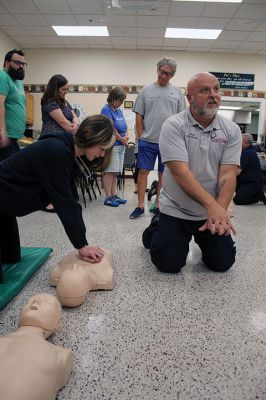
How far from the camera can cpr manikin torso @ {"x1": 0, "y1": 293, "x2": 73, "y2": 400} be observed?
71 centimetres

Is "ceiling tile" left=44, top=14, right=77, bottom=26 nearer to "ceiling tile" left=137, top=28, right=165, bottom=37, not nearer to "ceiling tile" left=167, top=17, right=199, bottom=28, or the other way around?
"ceiling tile" left=137, top=28, right=165, bottom=37

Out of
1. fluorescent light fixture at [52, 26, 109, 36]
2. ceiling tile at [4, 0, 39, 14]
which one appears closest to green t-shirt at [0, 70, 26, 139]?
ceiling tile at [4, 0, 39, 14]

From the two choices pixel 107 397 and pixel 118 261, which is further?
pixel 118 261

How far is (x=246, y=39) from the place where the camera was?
5.52 metres

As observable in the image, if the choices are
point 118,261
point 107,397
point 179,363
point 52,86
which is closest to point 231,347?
point 179,363

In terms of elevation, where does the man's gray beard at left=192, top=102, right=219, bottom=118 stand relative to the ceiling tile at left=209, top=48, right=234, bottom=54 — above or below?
below

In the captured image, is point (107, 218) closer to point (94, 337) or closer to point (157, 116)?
point (157, 116)

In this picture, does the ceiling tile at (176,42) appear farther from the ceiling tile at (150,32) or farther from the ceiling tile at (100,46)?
the ceiling tile at (100,46)

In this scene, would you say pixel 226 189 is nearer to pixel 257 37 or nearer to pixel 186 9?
pixel 186 9

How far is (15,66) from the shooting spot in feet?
7.01

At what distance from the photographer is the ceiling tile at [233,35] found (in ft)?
17.3

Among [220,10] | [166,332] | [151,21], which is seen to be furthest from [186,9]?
[166,332]

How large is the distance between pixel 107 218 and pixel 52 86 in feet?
3.96

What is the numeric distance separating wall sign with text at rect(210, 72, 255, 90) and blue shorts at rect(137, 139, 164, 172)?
14.1 ft
